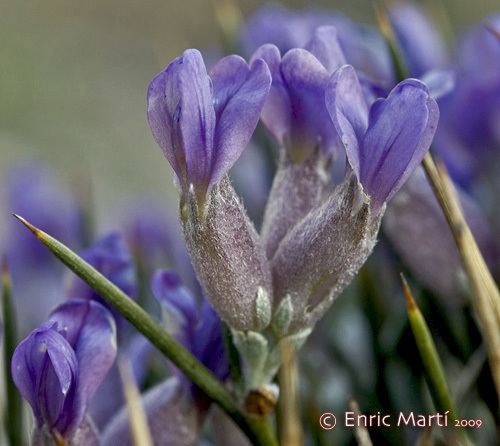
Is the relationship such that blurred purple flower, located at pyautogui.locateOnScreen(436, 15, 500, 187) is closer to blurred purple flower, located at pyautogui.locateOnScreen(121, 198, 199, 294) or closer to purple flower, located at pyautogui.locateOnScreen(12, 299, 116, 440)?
blurred purple flower, located at pyautogui.locateOnScreen(121, 198, 199, 294)

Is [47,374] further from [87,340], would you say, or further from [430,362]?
[430,362]

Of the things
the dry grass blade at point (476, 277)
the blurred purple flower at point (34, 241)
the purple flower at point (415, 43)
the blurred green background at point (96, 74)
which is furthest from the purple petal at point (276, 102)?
the blurred green background at point (96, 74)

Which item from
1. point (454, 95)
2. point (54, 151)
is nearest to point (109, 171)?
point (54, 151)

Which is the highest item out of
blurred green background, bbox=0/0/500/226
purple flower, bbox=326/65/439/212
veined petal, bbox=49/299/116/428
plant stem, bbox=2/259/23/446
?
purple flower, bbox=326/65/439/212

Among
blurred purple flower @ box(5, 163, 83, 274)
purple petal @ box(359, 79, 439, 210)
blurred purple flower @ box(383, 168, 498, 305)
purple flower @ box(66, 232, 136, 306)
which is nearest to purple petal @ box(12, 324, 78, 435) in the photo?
purple flower @ box(66, 232, 136, 306)

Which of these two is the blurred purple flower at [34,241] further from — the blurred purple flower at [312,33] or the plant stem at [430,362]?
the plant stem at [430,362]

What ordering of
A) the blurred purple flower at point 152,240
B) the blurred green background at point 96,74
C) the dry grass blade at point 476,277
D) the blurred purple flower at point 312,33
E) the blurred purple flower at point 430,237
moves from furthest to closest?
the blurred green background at point 96,74, the blurred purple flower at point 152,240, the blurred purple flower at point 312,33, the blurred purple flower at point 430,237, the dry grass blade at point 476,277
